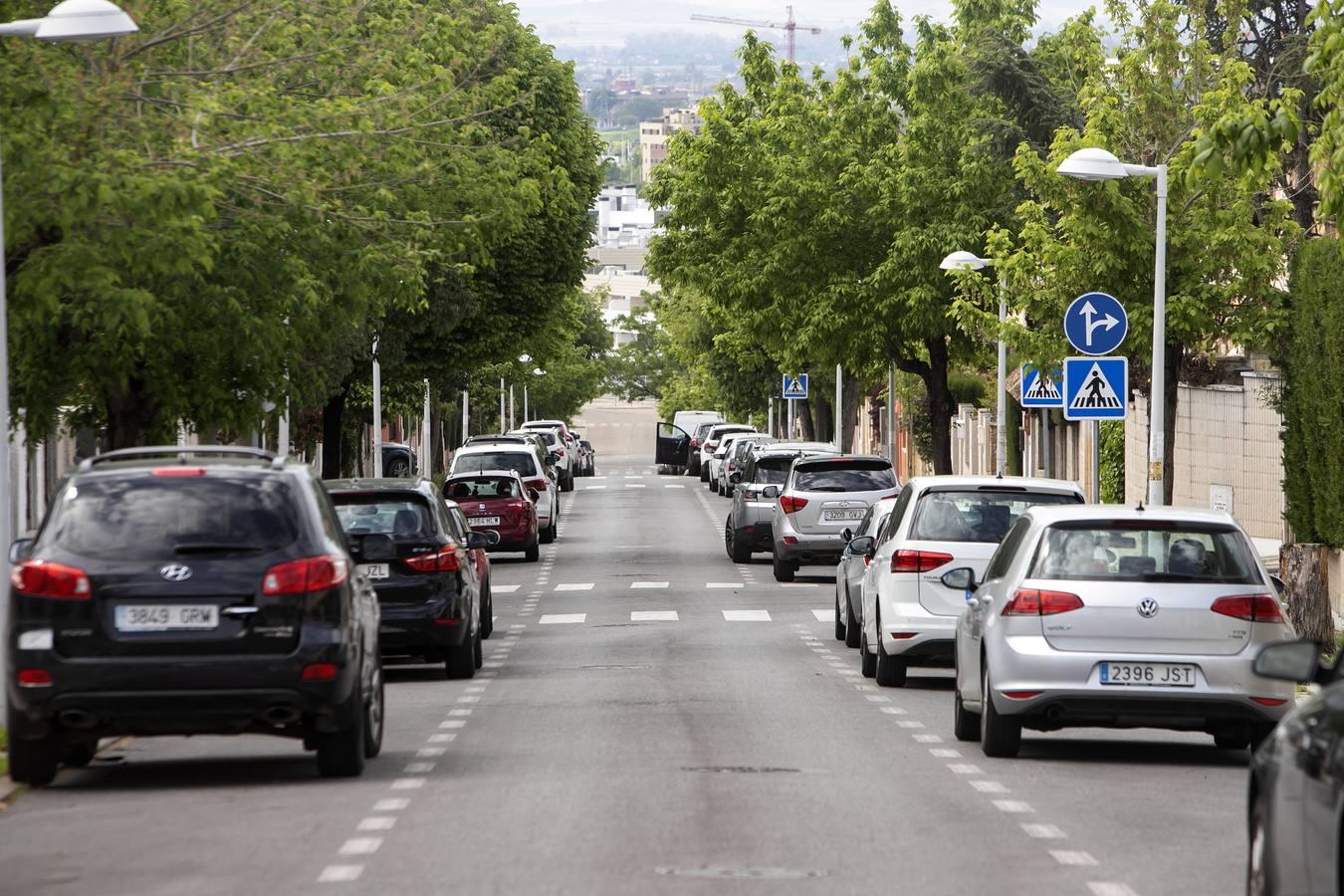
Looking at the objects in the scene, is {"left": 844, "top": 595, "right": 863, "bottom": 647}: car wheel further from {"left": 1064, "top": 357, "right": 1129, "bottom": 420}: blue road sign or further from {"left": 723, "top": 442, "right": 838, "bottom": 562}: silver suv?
{"left": 723, "top": 442, "right": 838, "bottom": 562}: silver suv

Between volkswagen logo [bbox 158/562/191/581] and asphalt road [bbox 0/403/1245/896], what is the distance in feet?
3.74

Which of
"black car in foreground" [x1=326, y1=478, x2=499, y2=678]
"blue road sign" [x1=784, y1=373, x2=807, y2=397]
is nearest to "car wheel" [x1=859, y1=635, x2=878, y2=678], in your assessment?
"black car in foreground" [x1=326, y1=478, x2=499, y2=678]

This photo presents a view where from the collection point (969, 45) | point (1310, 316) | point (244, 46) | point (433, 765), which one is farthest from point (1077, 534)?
point (969, 45)

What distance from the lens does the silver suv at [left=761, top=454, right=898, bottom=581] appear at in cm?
3450

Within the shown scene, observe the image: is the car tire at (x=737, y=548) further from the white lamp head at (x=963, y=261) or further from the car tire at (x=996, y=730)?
the car tire at (x=996, y=730)

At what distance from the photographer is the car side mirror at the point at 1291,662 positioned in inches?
293

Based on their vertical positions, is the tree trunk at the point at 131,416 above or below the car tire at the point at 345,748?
above

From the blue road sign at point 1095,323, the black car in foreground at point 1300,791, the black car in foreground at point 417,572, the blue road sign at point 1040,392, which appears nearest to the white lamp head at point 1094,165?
the blue road sign at point 1095,323

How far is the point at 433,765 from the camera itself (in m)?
14.1

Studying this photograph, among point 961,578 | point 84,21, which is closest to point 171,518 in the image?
point 84,21

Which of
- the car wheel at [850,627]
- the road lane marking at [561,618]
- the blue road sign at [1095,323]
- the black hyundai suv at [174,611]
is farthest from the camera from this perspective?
the road lane marking at [561,618]

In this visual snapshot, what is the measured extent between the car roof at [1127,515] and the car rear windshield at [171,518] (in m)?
4.46

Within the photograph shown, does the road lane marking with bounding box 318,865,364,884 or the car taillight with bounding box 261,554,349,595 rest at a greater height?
the car taillight with bounding box 261,554,349,595

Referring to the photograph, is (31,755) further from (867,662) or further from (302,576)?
(867,662)
